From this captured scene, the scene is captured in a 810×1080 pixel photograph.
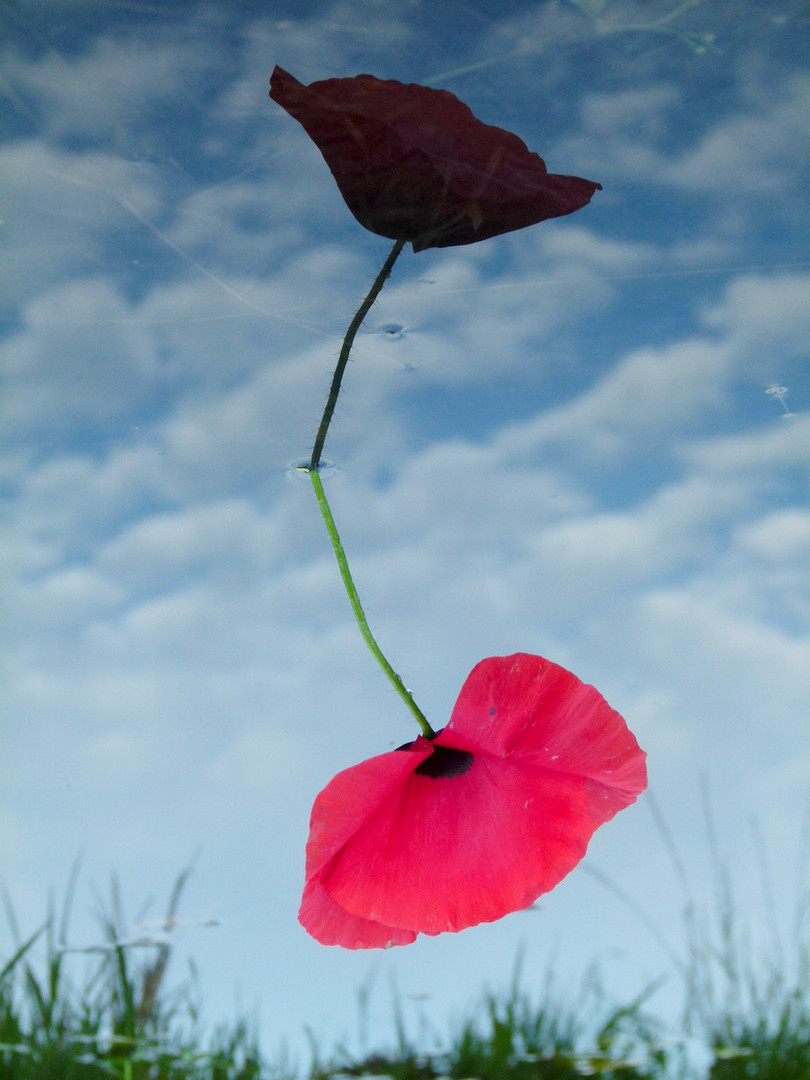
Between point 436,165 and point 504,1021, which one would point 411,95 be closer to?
point 436,165

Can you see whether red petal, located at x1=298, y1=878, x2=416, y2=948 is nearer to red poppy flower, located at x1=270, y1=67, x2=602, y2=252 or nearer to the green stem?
the green stem

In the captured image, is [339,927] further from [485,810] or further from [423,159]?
[423,159]

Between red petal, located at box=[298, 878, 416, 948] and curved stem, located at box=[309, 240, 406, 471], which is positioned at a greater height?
curved stem, located at box=[309, 240, 406, 471]

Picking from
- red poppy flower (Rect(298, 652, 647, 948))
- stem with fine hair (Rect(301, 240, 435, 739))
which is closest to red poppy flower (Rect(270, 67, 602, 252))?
stem with fine hair (Rect(301, 240, 435, 739))

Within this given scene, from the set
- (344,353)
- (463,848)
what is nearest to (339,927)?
(463,848)

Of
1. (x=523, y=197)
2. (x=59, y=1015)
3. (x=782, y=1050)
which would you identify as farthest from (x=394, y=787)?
(x=782, y=1050)
